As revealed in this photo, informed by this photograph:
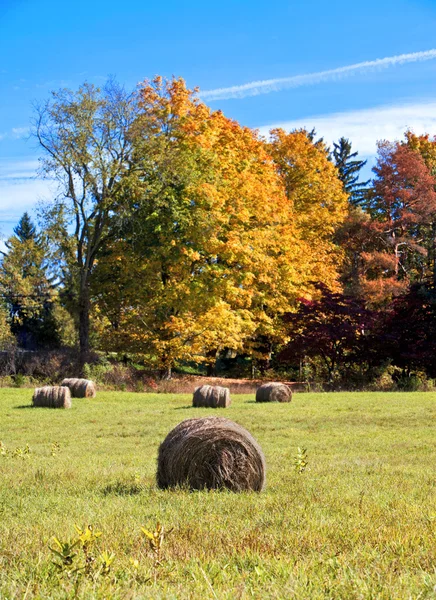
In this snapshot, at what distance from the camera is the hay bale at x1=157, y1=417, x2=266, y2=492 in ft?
25.0

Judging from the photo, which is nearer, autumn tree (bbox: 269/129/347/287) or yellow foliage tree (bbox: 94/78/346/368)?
yellow foliage tree (bbox: 94/78/346/368)

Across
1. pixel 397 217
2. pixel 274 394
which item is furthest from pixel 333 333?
pixel 397 217

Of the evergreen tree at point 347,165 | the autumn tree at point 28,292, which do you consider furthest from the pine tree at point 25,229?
the evergreen tree at point 347,165

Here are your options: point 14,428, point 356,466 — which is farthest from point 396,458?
point 14,428

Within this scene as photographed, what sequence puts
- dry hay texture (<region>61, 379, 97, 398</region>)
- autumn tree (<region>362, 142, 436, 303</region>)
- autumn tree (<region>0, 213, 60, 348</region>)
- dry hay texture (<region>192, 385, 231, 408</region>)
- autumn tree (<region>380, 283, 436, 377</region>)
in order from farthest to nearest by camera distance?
1. autumn tree (<region>0, 213, 60, 348</region>)
2. autumn tree (<region>362, 142, 436, 303</region>)
3. autumn tree (<region>380, 283, 436, 377</region>)
4. dry hay texture (<region>61, 379, 97, 398</region>)
5. dry hay texture (<region>192, 385, 231, 408</region>)

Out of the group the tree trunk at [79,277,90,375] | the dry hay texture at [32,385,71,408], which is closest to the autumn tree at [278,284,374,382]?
the tree trunk at [79,277,90,375]

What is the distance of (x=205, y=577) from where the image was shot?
3.94 meters

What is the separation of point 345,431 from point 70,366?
18758mm

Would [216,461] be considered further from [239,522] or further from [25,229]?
[25,229]

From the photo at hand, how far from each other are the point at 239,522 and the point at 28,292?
177 ft

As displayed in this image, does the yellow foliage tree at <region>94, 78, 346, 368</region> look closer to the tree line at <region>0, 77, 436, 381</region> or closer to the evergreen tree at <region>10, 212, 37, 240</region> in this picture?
the tree line at <region>0, 77, 436, 381</region>

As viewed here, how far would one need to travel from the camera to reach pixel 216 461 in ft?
25.0

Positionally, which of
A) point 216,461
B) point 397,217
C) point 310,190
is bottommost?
point 216,461

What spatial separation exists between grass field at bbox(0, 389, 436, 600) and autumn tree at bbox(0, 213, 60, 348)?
30.8m
